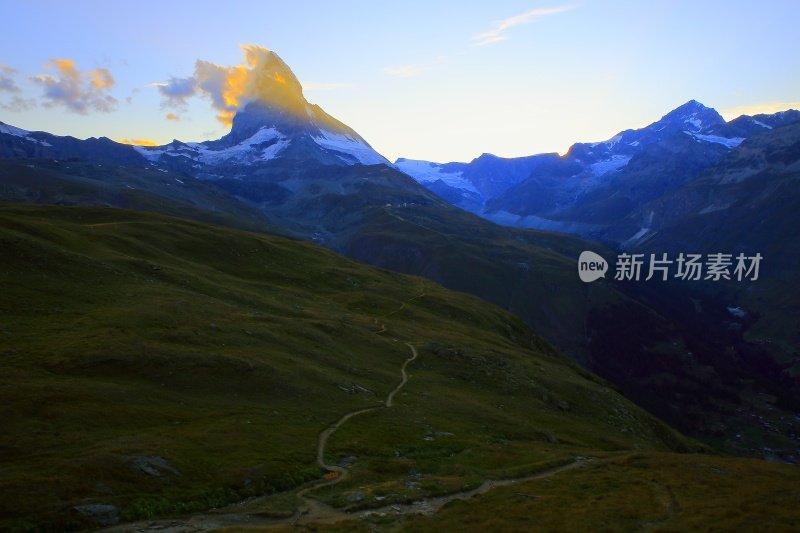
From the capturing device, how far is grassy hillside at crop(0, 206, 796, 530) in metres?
44.1

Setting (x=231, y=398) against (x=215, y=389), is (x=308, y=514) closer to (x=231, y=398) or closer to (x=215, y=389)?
(x=231, y=398)

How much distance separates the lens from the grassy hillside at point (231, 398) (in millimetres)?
44062

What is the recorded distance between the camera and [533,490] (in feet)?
167

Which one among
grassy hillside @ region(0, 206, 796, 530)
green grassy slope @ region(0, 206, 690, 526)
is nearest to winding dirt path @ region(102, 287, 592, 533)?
grassy hillside @ region(0, 206, 796, 530)

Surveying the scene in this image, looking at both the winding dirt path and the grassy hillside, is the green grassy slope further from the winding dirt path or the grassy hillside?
the winding dirt path

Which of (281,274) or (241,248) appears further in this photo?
(241,248)

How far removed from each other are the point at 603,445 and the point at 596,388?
116ft

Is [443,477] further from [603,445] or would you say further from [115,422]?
[603,445]

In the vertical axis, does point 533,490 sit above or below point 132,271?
below

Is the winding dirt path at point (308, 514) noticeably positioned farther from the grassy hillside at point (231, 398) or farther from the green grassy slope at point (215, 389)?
the green grassy slope at point (215, 389)

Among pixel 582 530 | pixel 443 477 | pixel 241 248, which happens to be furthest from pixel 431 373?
pixel 241 248

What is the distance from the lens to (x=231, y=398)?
67062 mm

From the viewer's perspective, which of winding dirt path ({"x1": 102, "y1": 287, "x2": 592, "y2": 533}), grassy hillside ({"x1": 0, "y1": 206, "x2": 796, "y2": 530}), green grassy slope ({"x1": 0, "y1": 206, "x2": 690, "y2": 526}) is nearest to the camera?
winding dirt path ({"x1": 102, "y1": 287, "x2": 592, "y2": 533})

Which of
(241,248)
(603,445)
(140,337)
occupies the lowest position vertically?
(603,445)
